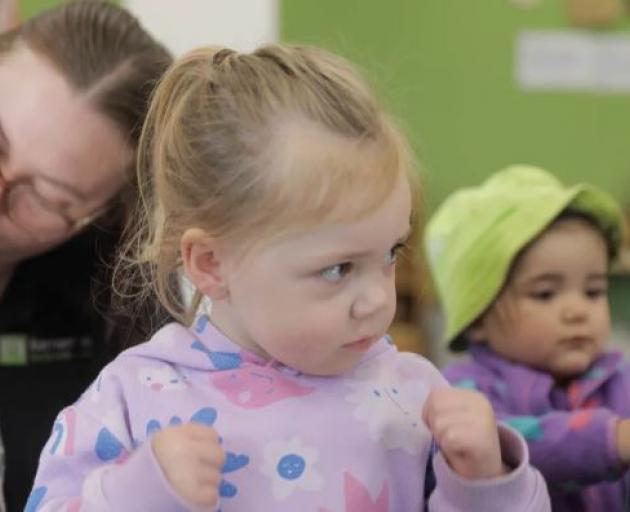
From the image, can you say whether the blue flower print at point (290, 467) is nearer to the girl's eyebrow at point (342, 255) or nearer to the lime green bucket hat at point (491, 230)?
the girl's eyebrow at point (342, 255)

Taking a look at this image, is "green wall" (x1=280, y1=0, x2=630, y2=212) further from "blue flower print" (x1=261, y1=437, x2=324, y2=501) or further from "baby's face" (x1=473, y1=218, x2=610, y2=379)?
"blue flower print" (x1=261, y1=437, x2=324, y2=501)

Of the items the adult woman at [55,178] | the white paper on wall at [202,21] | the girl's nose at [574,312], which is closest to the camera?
the adult woman at [55,178]

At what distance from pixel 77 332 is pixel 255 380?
0.54 m

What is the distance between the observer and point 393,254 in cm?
90

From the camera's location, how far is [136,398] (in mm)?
912

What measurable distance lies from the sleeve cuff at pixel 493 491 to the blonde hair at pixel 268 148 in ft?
0.80

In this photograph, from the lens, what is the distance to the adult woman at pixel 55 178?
117cm

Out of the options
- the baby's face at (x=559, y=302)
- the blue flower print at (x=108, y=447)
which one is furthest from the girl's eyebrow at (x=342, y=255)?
the baby's face at (x=559, y=302)

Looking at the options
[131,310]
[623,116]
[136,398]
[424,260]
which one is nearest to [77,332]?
[131,310]

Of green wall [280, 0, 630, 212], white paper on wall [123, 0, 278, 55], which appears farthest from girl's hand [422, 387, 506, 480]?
green wall [280, 0, 630, 212]

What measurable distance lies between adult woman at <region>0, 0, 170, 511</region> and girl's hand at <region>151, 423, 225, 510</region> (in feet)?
1.32

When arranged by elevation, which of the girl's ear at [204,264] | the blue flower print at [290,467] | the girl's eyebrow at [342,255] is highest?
the girl's eyebrow at [342,255]

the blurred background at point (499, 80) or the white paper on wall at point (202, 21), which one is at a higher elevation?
the white paper on wall at point (202, 21)

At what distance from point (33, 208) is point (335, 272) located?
1.55ft
